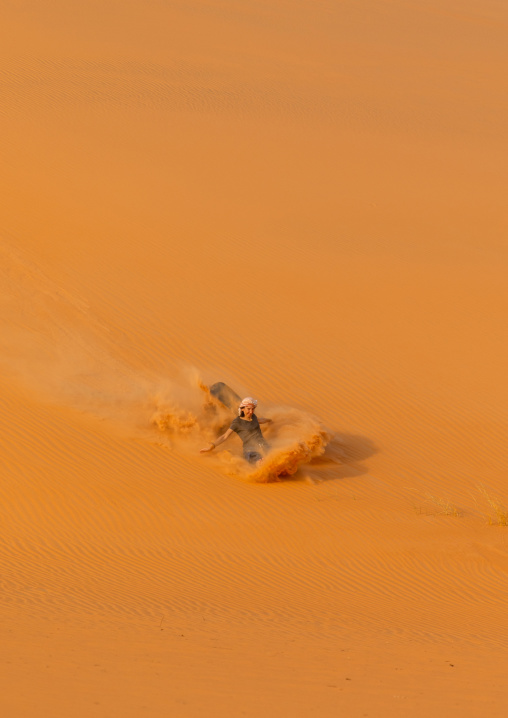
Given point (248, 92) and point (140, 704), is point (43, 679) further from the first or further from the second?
point (248, 92)

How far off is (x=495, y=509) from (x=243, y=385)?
13.5 feet

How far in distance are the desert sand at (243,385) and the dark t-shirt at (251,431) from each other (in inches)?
10.7

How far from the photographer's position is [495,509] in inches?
433

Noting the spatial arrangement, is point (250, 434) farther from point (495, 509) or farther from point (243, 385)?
point (495, 509)

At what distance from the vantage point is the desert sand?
686cm

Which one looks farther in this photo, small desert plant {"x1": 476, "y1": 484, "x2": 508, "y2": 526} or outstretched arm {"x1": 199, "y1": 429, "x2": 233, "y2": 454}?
outstretched arm {"x1": 199, "y1": 429, "x2": 233, "y2": 454}

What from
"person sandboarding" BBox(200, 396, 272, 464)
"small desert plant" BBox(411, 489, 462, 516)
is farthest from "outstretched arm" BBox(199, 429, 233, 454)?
"small desert plant" BBox(411, 489, 462, 516)

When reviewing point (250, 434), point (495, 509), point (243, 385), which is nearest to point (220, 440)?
point (250, 434)

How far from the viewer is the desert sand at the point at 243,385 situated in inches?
270

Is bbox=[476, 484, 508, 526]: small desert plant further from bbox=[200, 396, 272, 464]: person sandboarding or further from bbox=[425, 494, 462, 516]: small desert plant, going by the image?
bbox=[200, 396, 272, 464]: person sandboarding

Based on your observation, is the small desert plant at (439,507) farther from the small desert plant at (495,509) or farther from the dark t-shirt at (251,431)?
the dark t-shirt at (251,431)

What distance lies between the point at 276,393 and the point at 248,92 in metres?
15.8

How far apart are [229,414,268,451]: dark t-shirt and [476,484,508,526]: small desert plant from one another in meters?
2.70

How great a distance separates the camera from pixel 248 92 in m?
27.2
